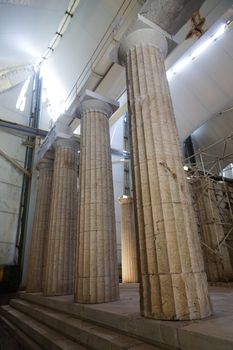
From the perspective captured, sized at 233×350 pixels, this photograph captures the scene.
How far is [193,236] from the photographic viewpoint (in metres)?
2.77

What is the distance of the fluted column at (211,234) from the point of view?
823cm

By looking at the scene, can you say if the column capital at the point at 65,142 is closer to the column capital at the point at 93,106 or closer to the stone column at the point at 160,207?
the column capital at the point at 93,106

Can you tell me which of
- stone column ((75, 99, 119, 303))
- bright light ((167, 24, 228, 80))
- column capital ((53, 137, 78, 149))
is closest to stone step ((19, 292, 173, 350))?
stone column ((75, 99, 119, 303))

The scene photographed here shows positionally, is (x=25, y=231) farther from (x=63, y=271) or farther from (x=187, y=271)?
(x=187, y=271)

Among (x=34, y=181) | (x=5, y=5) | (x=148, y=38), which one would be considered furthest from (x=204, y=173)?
(x=5, y=5)

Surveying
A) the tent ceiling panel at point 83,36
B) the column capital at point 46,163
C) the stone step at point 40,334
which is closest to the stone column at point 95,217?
the stone step at point 40,334

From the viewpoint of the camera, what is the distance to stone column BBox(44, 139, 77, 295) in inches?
227

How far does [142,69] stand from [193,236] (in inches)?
102

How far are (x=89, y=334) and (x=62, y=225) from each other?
351cm

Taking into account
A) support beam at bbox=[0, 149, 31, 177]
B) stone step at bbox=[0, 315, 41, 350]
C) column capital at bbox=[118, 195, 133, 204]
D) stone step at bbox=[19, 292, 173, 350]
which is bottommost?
stone step at bbox=[0, 315, 41, 350]

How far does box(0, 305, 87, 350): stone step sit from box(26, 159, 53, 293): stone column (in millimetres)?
1315

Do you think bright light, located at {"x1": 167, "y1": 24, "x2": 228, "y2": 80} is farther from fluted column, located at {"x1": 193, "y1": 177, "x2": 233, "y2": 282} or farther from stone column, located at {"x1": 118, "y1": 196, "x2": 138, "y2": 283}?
stone column, located at {"x1": 118, "y1": 196, "x2": 138, "y2": 283}

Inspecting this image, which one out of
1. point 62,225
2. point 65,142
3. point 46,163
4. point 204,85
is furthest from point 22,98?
point 204,85

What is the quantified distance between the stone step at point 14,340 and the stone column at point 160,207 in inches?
95.2
